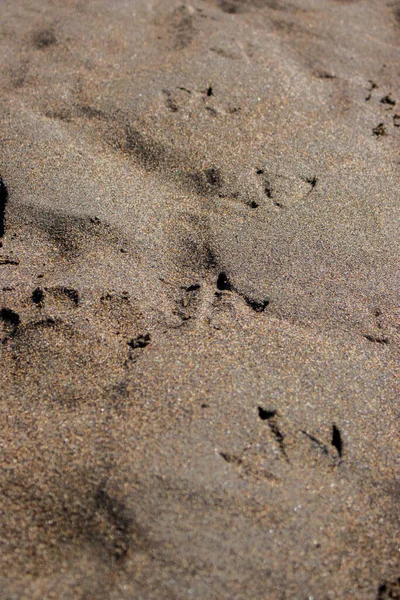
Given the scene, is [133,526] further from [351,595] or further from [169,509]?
[351,595]

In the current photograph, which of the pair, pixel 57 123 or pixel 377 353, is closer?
pixel 377 353

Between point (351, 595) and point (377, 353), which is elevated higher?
point (377, 353)

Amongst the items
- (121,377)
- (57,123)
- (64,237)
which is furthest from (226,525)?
(57,123)

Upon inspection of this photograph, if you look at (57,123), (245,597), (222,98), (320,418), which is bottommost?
(245,597)

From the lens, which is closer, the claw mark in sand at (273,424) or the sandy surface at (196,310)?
the sandy surface at (196,310)

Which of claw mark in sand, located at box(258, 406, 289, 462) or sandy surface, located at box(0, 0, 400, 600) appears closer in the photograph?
sandy surface, located at box(0, 0, 400, 600)

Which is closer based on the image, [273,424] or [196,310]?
[273,424]

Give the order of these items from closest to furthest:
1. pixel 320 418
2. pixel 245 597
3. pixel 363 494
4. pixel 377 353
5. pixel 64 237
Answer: pixel 245 597 → pixel 363 494 → pixel 320 418 → pixel 377 353 → pixel 64 237

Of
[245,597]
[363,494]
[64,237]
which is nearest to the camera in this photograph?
[245,597]
